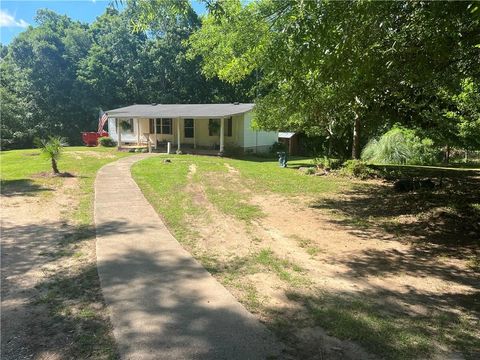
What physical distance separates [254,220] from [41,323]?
5.13 metres

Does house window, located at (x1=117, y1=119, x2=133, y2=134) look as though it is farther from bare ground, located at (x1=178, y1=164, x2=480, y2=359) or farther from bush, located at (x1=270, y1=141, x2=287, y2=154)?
bare ground, located at (x1=178, y1=164, x2=480, y2=359)

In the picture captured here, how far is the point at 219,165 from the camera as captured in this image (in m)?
18.3

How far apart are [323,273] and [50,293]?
3365 millimetres

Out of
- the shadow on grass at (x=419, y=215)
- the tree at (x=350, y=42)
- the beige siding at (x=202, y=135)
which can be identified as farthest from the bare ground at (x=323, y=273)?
the beige siding at (x=202, y=135)

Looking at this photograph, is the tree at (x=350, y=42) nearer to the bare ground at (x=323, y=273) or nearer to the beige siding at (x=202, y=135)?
the bare ground at (x=323, y=273)

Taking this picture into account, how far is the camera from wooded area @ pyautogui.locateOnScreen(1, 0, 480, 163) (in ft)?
16.9

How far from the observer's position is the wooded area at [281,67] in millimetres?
5164

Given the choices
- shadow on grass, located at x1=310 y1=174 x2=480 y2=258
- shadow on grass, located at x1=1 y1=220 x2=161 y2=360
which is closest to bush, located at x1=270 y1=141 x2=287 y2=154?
Result: shadow on grass, located at x1=310 y1=174 x2=480 y2=258

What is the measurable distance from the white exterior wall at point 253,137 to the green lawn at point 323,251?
10.5 m

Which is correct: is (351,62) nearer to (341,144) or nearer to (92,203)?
(92,203)

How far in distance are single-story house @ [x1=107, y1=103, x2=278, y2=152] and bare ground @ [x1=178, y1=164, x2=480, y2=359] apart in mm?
16234

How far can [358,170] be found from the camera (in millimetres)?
15922

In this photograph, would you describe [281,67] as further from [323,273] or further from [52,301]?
[52,301]

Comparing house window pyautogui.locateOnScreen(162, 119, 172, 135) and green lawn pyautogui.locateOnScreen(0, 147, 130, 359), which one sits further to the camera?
house window pyautogui.locateOnScreen(162, 119, 172, 135)
